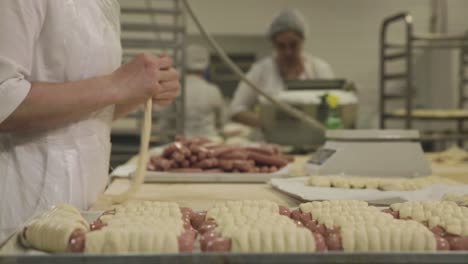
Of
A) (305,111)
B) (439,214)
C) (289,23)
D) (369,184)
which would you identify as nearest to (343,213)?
(439,214)

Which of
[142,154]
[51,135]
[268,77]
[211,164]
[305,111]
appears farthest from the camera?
[268,77]

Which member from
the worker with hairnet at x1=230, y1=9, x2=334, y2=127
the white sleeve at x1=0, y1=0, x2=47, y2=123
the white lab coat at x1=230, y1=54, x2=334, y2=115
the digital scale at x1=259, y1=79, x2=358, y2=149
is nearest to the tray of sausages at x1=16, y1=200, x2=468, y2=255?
the white sleeve at x1=0, y1=0, x2=47, y2=123

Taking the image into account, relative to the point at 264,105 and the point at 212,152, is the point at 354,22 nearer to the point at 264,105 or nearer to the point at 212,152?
the point at 264,105

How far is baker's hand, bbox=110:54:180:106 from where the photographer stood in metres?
1.50

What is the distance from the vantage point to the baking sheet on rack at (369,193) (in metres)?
1.56

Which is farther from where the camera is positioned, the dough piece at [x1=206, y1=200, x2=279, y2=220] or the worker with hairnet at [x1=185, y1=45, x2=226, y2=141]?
the worker with hairnet at [x1=185, y1=45, x2=226, y2=141]

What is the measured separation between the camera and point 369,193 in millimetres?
1642

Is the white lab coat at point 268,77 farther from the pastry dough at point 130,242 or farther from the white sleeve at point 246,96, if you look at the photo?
the pastry dough at point 130,242

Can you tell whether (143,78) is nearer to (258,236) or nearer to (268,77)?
(258,236)

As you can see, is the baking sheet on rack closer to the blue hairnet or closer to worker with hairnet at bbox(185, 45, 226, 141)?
the blue hairnet

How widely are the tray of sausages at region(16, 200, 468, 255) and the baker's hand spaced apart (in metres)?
0.43

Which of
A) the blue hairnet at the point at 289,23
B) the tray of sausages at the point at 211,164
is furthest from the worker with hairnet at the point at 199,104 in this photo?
the tray of sausages at the point at 211,164

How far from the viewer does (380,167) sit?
210 cm

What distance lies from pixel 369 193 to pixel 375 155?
470 millimetres
